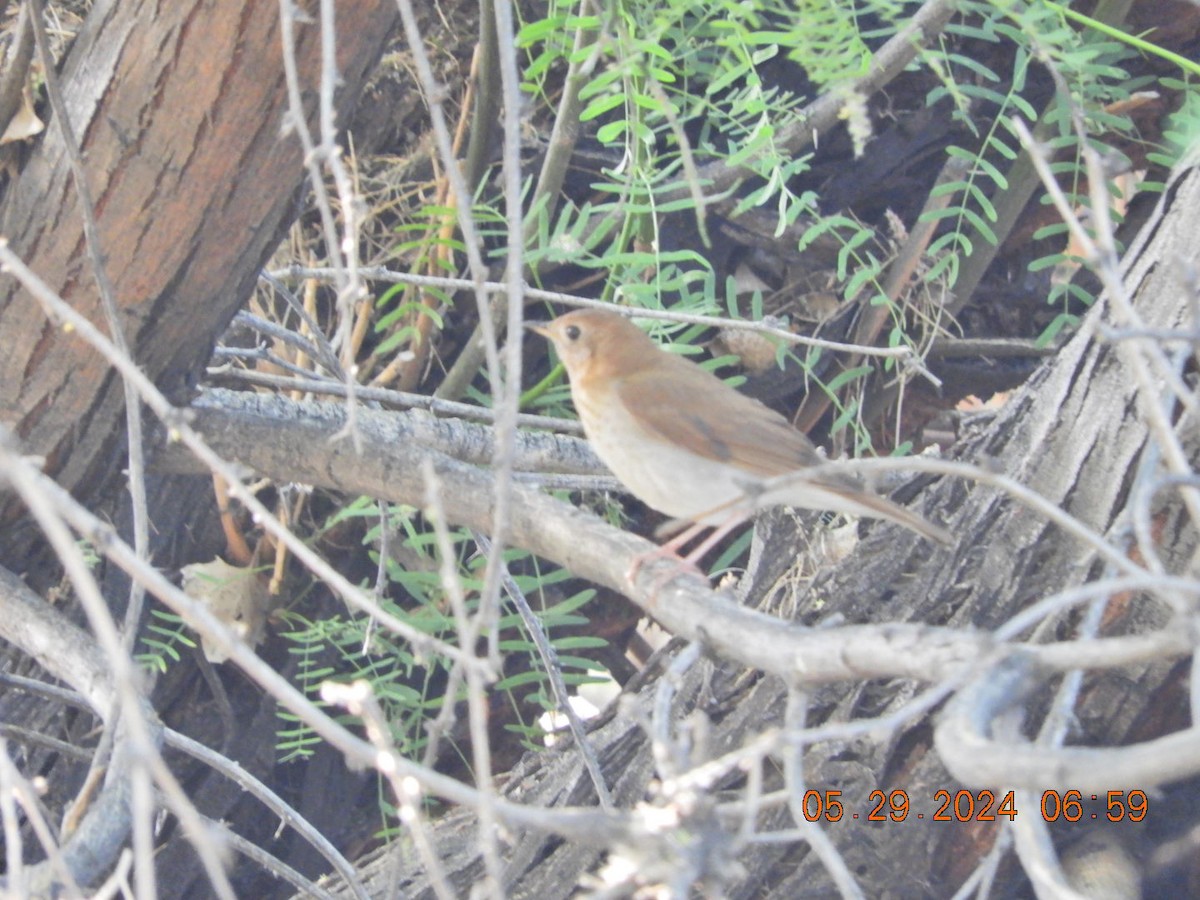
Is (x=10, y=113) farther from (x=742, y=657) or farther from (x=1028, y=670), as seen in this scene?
(x=1028, y=670)

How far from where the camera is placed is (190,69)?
8.69ft

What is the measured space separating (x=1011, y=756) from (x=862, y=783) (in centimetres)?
152

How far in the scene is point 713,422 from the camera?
348 cm

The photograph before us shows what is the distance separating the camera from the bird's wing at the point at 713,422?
3430 mm

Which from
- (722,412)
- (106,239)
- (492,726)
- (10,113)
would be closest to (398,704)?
(492,726)

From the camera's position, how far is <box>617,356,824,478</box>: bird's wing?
11.3ft

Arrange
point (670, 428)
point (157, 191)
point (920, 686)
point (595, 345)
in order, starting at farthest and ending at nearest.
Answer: point (595, 345) → point (670, 428) → point (920, 686) → point (157, 191)
